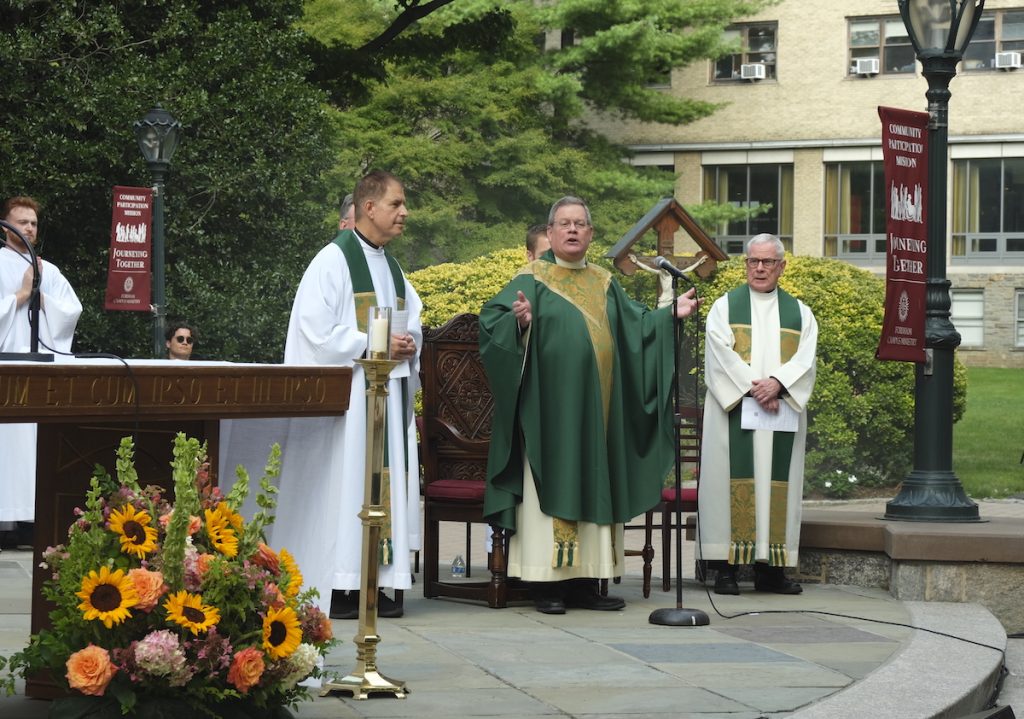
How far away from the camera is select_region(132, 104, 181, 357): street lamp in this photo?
1401 centimetres

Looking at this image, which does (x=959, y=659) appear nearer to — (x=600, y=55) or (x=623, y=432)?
(x=623, y=432)

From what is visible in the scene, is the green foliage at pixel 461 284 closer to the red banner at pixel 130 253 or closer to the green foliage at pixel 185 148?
the green foliage at pixel 185 148

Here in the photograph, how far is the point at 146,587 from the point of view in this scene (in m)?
4.52

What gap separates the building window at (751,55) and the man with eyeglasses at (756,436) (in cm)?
2936

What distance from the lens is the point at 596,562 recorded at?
26.6 feet

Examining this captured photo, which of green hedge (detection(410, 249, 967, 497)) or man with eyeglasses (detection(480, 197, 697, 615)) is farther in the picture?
green hedge (detection(410, 249, 967, 497))

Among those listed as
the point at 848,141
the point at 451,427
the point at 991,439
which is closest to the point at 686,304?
the point at 451,427

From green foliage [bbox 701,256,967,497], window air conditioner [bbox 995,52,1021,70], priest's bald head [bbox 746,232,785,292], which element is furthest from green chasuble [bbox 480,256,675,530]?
window air conditioner [bbox 995,52,1021,70]

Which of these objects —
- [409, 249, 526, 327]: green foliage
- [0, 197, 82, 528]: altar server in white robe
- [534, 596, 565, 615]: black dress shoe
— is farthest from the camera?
[409, 249, 526, 327]: green foliage

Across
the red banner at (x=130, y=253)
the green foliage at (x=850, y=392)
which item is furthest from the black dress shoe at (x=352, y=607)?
the green foliage at (x=850, y=392)

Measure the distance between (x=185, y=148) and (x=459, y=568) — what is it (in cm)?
800

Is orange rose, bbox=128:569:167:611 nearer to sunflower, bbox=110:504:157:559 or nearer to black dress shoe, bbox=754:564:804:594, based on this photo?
sunflower, bbox=110:504:157:559

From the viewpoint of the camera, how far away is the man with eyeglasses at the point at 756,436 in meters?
8.83

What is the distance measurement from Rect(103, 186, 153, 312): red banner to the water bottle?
4.76 metres
